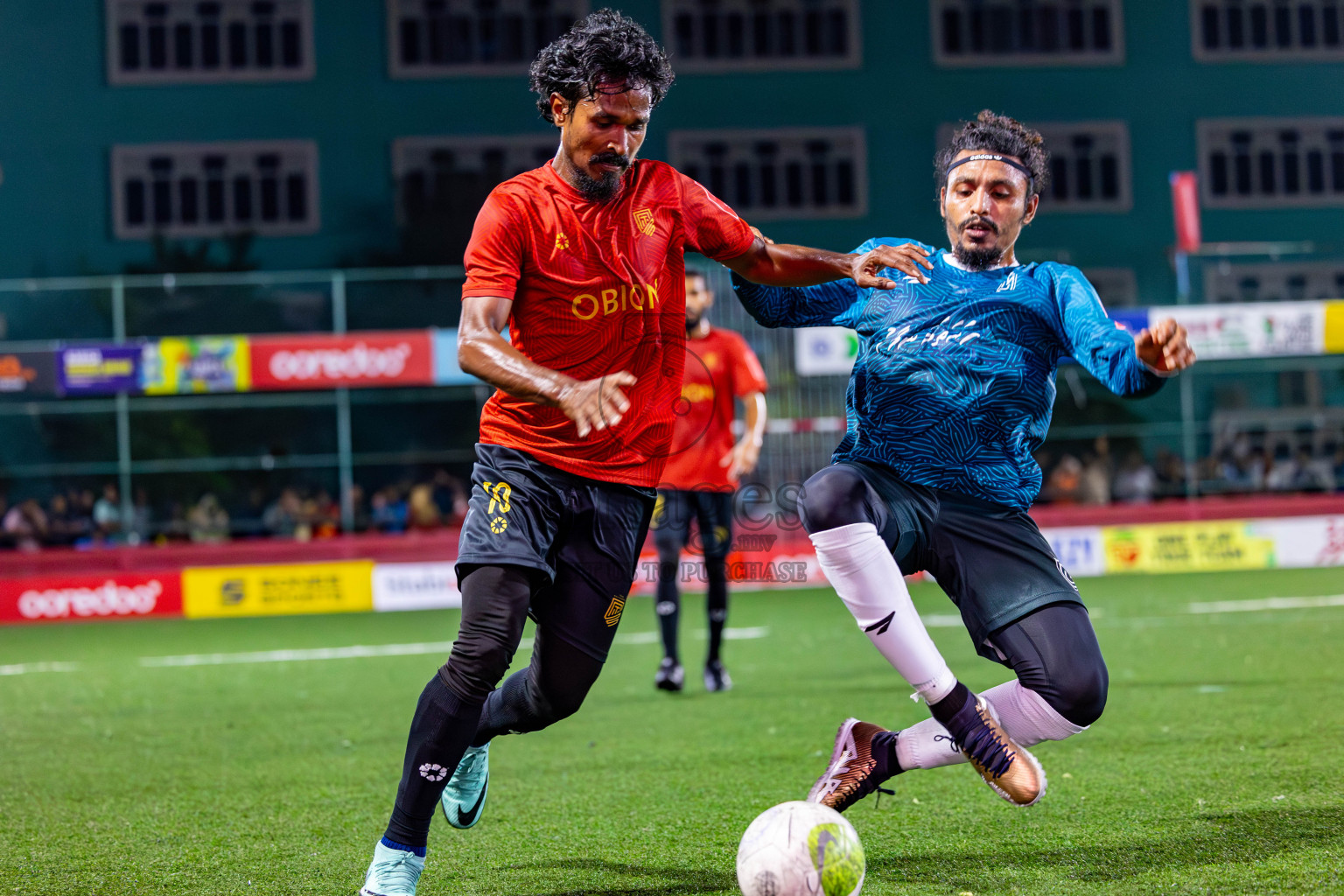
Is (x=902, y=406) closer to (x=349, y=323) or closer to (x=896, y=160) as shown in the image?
(x=349, y=323)

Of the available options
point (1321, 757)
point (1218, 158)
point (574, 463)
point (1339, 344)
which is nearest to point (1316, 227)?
point (1218, 158)

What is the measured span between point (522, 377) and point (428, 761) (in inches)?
42.2

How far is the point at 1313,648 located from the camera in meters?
8.78

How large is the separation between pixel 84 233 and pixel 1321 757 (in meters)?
29.4

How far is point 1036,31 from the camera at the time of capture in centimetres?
3172

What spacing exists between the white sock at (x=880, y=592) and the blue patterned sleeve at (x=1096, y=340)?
→ 799 mm

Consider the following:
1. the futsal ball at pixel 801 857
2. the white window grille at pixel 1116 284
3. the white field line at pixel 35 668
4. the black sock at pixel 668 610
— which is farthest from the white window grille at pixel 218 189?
the futsal ball at pixel 801 857

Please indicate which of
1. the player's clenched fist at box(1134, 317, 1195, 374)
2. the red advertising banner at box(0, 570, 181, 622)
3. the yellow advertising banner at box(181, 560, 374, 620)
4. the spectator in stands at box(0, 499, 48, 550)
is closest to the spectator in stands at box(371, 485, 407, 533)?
the spectator in stands at box(0, 499, 48, 550)

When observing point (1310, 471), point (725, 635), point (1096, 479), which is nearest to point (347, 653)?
point (725, 635)

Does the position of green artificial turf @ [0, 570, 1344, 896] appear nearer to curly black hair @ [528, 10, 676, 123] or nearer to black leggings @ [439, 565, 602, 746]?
black leggings @ [439, 565, 602, 746]

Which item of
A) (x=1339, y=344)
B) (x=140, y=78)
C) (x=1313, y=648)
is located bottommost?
(x=1313, y=648)

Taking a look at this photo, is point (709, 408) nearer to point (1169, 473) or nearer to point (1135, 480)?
point (1169, 473)

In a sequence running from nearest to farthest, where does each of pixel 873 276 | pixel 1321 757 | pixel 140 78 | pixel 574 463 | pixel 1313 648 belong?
pixel 574 463, pixel 873 276, pixel 1321 757, pixel 1313 648, pixel 140 78

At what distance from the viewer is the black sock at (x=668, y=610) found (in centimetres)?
799
